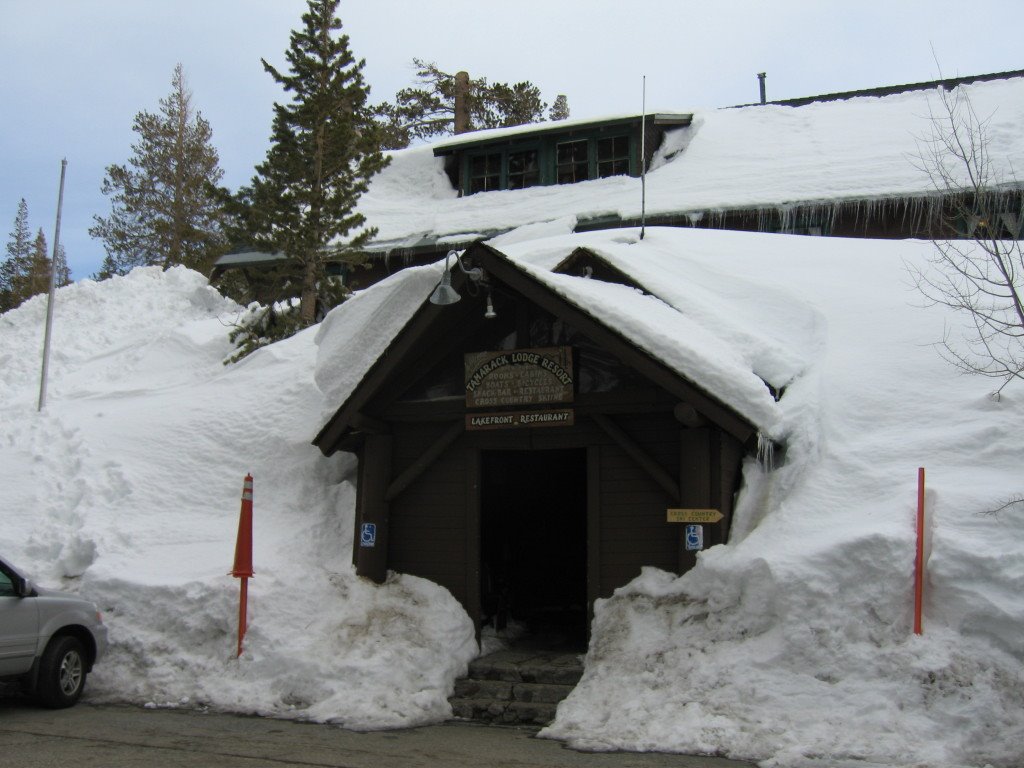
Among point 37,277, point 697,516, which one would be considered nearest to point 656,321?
point 697,516

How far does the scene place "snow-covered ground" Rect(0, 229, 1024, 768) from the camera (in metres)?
7.46

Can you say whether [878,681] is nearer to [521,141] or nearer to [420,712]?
[420,712]

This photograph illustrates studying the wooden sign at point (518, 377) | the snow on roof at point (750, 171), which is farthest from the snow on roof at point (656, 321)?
the snow on roof at point (750, 171)

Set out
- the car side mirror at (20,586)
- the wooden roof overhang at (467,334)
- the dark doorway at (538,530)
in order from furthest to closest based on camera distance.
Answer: the dark doorway at (538,530) → the wooden roof overhang at (467,334) → the car side mirror at (20,586)

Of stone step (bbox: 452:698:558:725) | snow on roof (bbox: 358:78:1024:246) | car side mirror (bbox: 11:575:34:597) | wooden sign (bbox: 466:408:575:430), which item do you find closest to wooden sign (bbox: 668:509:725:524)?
wooden sign (bbox: 466:408:575:430)

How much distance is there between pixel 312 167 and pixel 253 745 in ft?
49.5

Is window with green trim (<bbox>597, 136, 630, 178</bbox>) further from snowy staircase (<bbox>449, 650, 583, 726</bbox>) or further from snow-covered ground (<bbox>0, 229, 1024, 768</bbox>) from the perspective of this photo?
snowy staircase (<bbox>449, 650, 583, 726</bbox>)

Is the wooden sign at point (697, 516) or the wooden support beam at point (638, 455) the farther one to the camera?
the wooden support beam at point (638, 455)

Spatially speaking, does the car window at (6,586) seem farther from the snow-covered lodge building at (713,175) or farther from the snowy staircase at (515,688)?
the snow-covered lodge building at (713,175)

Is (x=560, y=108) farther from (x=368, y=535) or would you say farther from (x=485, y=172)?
(x=368, y=535)

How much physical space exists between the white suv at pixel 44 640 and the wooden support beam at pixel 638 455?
18.1 ft

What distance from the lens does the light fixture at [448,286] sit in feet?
30.8

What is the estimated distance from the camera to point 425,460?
10852mm

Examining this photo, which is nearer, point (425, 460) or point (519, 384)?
point (519, 384)
